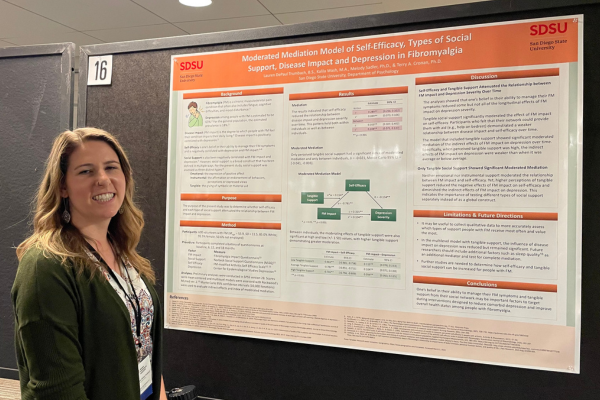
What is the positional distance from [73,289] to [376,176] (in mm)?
855

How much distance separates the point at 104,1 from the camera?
3262 mm

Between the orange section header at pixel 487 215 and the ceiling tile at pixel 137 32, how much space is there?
329cm

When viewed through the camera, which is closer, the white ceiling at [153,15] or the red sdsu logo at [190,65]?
the red sdsu logo at [190,65]

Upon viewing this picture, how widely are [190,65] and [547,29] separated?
1.11 m

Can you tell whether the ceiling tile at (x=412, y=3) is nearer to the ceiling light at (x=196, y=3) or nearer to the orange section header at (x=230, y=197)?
the ceiling light at (x=196, y=3)

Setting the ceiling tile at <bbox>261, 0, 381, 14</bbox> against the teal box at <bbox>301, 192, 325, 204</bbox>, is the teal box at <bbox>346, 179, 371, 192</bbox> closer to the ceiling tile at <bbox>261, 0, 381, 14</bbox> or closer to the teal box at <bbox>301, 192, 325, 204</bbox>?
the teal box at <bbox>301, 192, 325, 204</bbox>

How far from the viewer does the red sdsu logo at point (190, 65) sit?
1484mm

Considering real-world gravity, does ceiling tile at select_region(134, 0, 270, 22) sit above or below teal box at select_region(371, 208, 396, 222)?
above

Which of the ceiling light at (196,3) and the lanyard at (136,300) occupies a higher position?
the ceiling light at (196,3)

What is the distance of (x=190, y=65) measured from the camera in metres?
1.50

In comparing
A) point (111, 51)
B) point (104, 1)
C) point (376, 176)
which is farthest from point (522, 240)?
point (104, 1)

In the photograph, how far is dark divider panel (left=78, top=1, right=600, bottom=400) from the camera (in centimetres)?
114

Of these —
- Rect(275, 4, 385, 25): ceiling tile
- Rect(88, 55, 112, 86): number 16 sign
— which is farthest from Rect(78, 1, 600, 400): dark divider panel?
Rect(275, 4, 385, 25): ceiling tile

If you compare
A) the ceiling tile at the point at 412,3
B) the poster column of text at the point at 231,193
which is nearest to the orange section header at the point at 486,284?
the poster column of text at the point at 231,193
